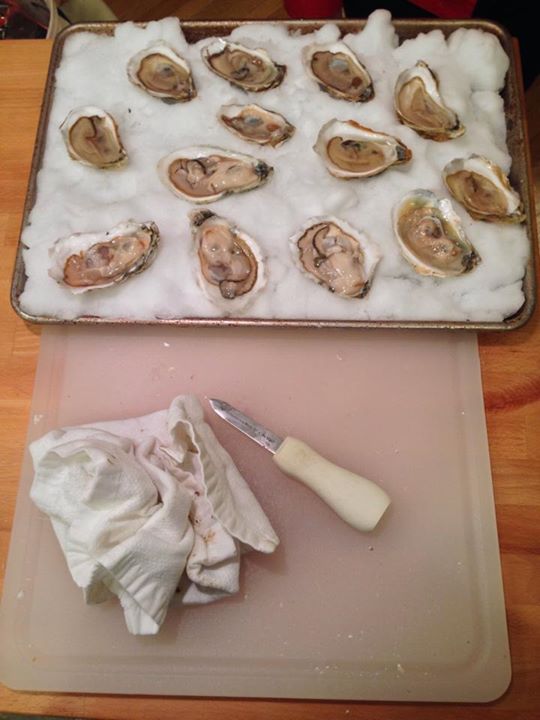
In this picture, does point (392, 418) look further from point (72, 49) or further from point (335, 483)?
point (72, 49)

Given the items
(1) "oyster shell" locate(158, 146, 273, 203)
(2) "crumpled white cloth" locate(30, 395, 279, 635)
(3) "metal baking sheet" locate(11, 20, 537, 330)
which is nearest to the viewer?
(2) "crumpled white cloth" locate(30, 395, 279, 635)

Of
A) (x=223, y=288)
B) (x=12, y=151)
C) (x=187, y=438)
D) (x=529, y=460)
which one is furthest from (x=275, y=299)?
(x=12, y=151)

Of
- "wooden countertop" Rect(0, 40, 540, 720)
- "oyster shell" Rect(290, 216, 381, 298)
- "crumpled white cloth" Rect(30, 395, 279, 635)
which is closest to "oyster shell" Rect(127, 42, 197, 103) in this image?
"wooden countertop" Rect(0, 40, 540, 720)

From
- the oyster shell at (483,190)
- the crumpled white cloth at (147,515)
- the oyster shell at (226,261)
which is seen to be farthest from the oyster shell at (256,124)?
the crumpled white cloth at (147,515)

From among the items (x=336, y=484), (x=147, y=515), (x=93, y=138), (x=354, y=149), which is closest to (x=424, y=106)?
(x=354, y=149)

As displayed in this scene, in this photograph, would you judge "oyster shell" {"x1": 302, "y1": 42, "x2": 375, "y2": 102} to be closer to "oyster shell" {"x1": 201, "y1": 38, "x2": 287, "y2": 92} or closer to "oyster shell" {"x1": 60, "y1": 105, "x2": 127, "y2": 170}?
→ "oyster shell" {"x1": 201, "y1": 38, "x2": 287, "y2": 92}

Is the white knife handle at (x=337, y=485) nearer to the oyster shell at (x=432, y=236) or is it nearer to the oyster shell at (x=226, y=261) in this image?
the oyster shell at (x=226, y=261)
